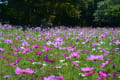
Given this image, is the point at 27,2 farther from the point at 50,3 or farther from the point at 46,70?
the point at 46,70

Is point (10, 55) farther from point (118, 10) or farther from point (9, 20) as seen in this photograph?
point (118, 10)

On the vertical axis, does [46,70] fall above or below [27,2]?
below

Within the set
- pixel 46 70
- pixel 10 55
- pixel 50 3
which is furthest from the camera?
pixel 50 3

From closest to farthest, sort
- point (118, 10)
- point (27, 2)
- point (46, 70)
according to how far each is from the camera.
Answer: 1. point (46, 70)
2. point (27, 2)
3. point (118, 10)

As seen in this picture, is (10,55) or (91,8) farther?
(91,8)

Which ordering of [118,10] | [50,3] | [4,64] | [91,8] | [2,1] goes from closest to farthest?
1. [4,64]
2. [50,3]
3. [2,1]
4. [118,10]
5. [91,8]

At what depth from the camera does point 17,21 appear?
58.6 ft

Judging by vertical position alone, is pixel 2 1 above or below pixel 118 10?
above

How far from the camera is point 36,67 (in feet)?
8.63

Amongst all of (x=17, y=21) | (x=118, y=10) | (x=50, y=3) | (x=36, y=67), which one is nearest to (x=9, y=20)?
(x=17, y=21)

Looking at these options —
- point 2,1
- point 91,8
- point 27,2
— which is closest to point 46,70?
point 27,2

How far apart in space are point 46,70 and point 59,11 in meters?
16.9

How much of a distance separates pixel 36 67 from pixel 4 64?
541 mm

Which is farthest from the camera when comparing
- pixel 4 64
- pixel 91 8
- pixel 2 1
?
pixel 91 8
